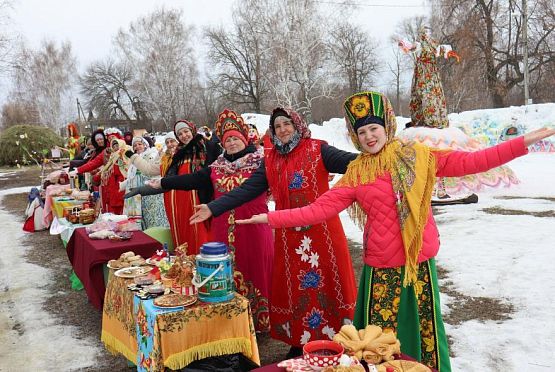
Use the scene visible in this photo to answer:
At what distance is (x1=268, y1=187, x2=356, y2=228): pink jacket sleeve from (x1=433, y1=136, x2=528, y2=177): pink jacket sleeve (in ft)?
1.57

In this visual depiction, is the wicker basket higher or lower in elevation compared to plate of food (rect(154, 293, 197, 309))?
higher

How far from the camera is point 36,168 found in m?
27.6

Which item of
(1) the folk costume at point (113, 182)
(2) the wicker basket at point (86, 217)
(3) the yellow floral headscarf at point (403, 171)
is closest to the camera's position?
(3) the yellow floral headscarf at point (403, 171)

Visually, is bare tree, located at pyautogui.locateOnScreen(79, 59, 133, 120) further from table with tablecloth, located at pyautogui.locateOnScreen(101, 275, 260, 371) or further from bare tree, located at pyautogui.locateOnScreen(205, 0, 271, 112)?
table with tablecloth, located at pyautogui.locateOnScreen(101, 275, 260, 371)

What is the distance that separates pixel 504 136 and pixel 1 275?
48.9ft

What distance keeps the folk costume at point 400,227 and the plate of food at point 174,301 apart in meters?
0.75

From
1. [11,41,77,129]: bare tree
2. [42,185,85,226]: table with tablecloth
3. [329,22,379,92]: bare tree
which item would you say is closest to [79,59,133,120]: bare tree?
[11,41,77,129]: bare tree

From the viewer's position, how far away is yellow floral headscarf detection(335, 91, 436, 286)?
92.8 inches

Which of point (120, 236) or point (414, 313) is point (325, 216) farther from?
point (120, 236)

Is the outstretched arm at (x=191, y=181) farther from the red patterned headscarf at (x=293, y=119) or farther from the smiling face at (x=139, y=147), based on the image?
the smiling face at (x=139, y=147)

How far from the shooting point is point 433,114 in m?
9.68


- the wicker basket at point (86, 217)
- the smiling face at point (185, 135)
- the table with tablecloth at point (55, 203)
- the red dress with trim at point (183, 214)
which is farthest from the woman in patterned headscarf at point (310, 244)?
the table with tablecloth at point (55, 203)

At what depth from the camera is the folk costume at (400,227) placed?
2.37 meters

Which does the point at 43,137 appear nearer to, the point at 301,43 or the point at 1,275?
the point at 301,43
